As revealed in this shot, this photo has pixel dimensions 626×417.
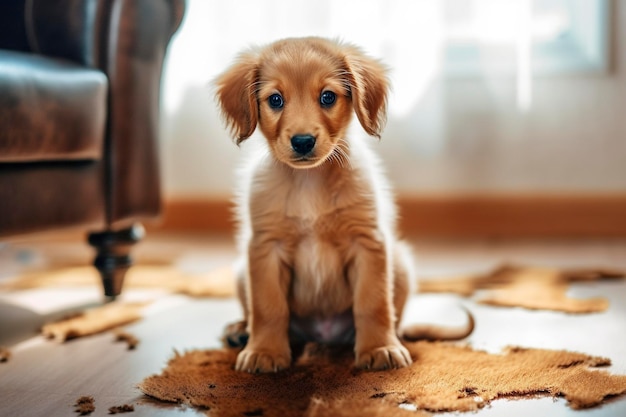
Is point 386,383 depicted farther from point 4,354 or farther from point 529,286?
point 529,286

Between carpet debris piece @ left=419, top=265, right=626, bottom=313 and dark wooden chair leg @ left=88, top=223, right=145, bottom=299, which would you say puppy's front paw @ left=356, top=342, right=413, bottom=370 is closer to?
carpet debris piece @ left=419, top=265, right=626, bottom=313

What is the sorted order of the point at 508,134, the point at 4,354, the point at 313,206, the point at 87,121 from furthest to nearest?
the point at 508,134
the point at 87,121
the point at 4,354
the point at 313,206

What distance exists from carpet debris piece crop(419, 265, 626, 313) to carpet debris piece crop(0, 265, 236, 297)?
633mm

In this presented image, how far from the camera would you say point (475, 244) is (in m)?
3.08

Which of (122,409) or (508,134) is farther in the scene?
(508,134)

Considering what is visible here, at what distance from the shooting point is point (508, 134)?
10.5ft

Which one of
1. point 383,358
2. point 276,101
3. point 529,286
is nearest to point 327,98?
point 276,101

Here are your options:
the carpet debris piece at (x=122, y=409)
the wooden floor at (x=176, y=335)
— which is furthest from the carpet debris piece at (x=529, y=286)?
the carpet debris piece at (x=122, y=409)

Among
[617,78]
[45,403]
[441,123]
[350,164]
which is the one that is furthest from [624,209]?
[45,403]

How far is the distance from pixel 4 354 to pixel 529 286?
4.64 ft

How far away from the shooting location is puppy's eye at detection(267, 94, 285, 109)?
144 cm

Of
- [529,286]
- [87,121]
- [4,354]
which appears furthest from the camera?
[529,286]

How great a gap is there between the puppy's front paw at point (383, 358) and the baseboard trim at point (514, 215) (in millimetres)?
1913

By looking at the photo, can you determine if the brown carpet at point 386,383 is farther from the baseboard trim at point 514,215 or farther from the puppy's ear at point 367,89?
the baseboard trim at point 514,215
